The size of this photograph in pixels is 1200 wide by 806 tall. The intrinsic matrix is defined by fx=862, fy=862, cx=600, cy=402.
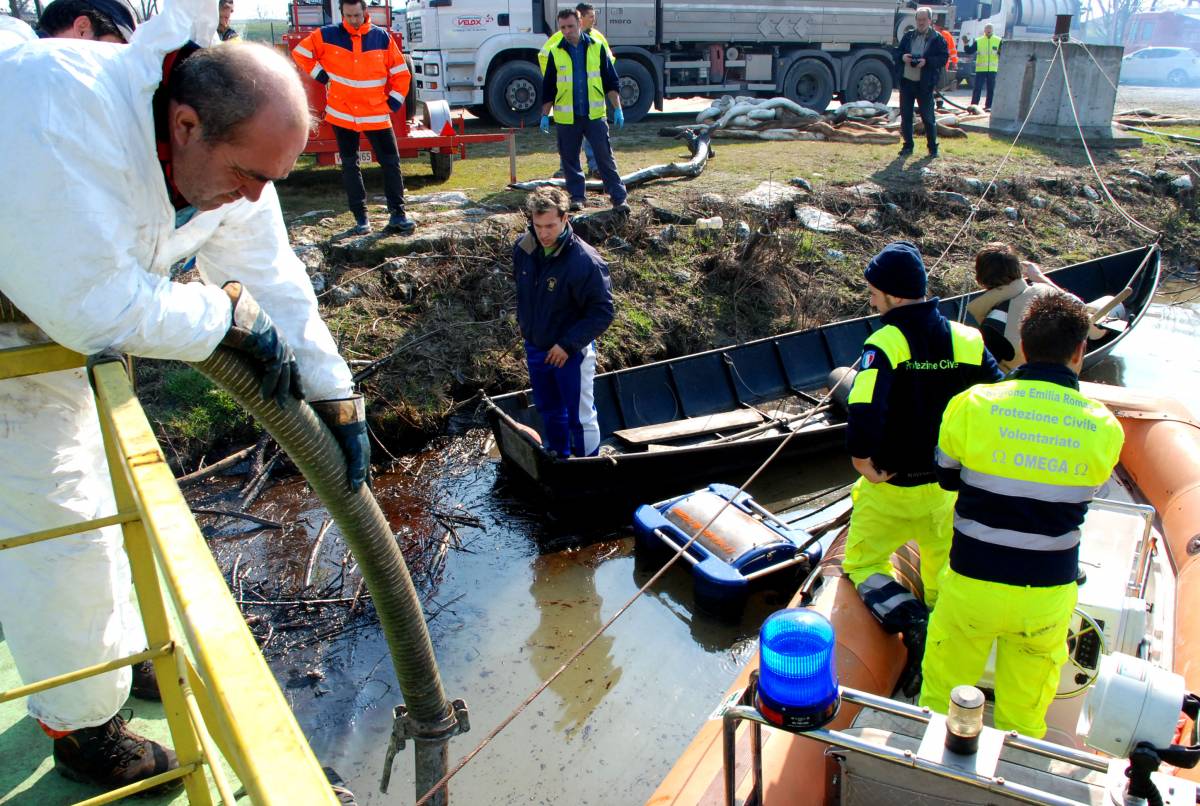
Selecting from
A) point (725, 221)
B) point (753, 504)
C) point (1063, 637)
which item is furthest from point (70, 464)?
point (725, 221)

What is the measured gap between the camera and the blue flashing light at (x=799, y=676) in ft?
6.56

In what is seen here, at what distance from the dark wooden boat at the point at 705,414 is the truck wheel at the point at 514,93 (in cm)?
711

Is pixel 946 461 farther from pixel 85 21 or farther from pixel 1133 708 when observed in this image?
pixel 85 21

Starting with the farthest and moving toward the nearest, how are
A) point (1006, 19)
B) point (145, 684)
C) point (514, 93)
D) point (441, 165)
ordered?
point (1006, 19) < point (514, 93) < point (441, 165) < point (145, 684)

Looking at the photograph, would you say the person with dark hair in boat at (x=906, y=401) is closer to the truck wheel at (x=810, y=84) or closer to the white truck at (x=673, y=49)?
the white truck at (x=673, y=49)

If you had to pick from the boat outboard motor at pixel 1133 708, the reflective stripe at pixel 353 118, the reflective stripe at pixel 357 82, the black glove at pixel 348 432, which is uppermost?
the reflective stripe at pixel 357 82

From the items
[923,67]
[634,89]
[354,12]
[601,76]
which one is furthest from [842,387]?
[634,89]

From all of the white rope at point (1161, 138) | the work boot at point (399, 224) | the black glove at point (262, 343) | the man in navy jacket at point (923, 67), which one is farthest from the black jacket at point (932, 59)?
the black glove at point (262, 343)

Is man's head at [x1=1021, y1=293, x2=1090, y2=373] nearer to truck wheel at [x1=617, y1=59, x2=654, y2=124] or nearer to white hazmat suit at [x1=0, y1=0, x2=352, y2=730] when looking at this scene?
white hazmat suit at [x1=0, y1=0, x2=352, y2=730]

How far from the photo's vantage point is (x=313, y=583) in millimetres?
5277

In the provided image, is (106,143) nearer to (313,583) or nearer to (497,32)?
(313,583)

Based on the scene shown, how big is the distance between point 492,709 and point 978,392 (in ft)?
9.56

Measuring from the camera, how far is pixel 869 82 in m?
16.8

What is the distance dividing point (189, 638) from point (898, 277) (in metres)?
3.01
